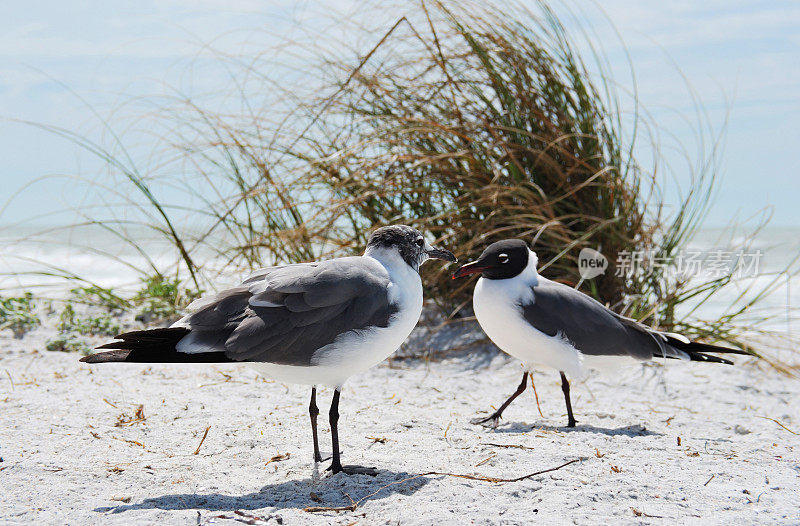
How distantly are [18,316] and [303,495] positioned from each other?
3.97 m

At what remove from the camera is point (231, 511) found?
234 centimetres

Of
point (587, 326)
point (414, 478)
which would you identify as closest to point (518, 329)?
point (587, 326)

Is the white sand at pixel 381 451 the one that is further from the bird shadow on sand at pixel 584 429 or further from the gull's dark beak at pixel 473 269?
the gull's dark beak at pixel 473 269

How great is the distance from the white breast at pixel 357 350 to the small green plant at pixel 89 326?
10.3ft

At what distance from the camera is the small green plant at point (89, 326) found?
5324 millimetres

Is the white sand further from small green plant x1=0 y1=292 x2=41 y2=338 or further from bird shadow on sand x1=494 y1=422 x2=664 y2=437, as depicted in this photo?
small green plant x1=0 y1=292 x2=41 y2=338

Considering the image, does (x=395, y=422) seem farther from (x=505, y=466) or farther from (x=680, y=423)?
(x=680, y=423)

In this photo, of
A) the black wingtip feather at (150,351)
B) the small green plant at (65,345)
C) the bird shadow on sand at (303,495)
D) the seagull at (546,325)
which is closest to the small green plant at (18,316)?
the small green plant at (65,345)

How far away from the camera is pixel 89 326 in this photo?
5.36m

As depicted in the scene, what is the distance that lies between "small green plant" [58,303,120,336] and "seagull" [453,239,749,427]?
10.3ft

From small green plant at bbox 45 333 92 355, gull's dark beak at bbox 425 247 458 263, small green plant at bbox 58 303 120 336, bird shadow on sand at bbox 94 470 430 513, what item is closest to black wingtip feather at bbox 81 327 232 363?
bird shadow on sand at bbox 94 470 430 513

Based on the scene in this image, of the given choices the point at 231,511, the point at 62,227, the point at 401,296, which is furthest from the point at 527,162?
the point at 231,511

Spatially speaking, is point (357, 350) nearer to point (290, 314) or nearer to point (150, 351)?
point (290, 314)

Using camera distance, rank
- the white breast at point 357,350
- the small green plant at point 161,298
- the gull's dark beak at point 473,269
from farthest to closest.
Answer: the small green plant at point 161,298, the gull's dark beak at point 473,269, the white breast at point 357,350
